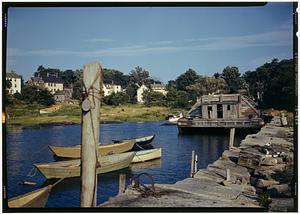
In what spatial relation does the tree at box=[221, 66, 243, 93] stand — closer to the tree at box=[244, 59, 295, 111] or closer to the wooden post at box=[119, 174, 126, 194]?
the tree at box=[244, 59, 295, 111]

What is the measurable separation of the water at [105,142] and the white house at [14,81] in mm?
399

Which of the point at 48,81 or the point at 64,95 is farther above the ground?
the point at 48,81

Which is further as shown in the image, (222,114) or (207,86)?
(222,114)

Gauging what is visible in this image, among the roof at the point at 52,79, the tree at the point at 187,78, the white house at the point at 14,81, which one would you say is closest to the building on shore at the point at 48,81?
the roof at the point at 52,79

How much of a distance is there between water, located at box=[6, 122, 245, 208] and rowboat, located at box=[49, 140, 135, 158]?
0.05 metres

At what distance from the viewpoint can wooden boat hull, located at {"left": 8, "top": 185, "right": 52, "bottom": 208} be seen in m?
4.68

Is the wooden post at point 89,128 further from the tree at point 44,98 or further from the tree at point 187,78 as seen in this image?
the tree at point 187,78

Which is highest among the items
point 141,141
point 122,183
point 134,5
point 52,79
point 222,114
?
point 134,5

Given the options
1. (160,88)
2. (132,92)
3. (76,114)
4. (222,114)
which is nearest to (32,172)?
(76,114)

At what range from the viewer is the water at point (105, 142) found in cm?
488

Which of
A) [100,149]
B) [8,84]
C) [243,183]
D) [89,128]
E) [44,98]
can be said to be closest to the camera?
[89,128]

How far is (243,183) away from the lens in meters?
5.59

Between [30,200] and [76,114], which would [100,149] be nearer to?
[76,114]

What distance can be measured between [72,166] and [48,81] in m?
1.00
